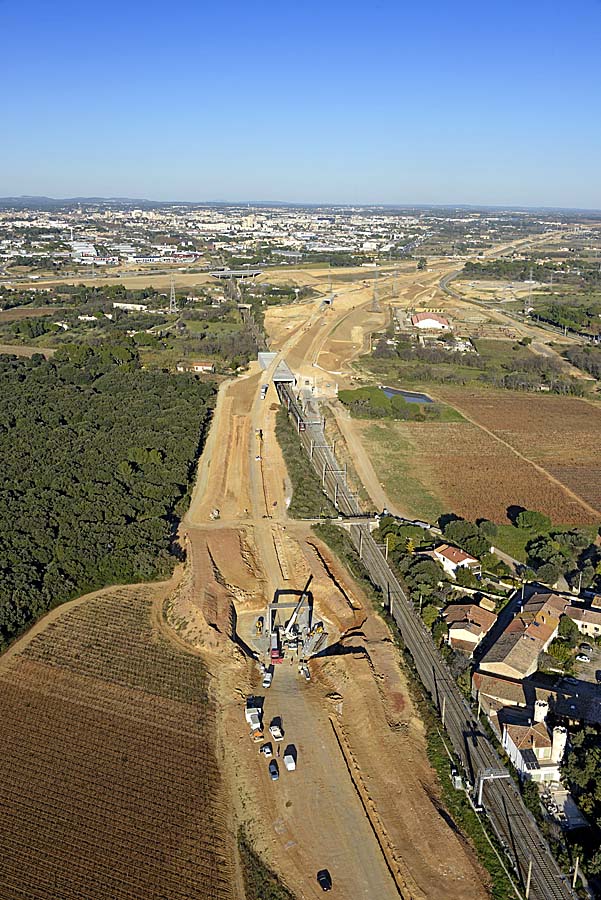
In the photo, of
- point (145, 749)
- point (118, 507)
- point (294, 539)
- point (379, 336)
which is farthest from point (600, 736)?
point (379, 336)

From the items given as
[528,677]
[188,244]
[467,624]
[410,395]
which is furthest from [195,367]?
[188,244]

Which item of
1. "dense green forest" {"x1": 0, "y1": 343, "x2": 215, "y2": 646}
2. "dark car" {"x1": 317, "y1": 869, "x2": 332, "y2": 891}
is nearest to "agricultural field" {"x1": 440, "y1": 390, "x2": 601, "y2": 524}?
"dense green forest" {"x1": 0, "y1": 343, "x2": 215, "y2": 646}

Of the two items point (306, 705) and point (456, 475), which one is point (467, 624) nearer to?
point (306, 705)

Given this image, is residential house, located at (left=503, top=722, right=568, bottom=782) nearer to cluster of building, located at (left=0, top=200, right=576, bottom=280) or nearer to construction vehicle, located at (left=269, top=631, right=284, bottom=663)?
construction vehicle, located at (left=269, top=631, right=284, bottom=663)

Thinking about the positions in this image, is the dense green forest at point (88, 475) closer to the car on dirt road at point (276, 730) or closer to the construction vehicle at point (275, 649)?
the construction vehicle at point (275, 649)

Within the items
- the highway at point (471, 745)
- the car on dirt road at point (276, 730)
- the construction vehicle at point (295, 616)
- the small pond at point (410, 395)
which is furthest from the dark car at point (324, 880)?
the small pond at point (410, 395)

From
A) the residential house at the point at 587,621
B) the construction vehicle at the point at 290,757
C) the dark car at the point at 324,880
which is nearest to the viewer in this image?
the dark car at the point at 324,880

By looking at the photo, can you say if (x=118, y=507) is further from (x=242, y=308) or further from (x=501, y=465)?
(x=242, y=308)
